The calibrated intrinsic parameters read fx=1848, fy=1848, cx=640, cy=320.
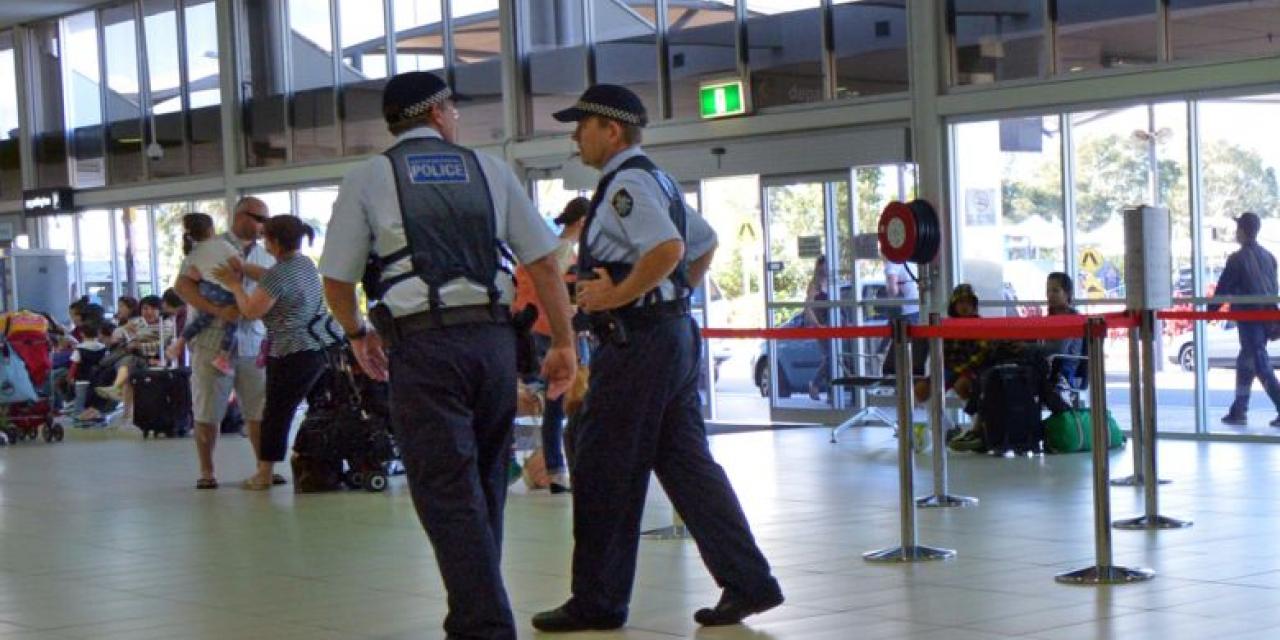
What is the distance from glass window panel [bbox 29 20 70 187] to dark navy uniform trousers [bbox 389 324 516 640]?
69.9ft

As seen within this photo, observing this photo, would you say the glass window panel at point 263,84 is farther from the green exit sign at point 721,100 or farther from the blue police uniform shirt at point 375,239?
the blue police uniform shirt at point 375,239

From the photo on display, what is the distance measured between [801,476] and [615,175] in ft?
16.9

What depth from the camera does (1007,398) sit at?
36.6 ft

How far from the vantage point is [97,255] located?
80.9 ft

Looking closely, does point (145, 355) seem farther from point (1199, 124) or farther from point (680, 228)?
point (680, 228)

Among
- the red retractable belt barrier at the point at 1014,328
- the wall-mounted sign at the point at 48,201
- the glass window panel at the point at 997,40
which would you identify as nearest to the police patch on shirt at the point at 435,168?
the red retractable belt barrier at the point at 1014,328

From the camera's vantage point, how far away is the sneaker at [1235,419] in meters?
12.6

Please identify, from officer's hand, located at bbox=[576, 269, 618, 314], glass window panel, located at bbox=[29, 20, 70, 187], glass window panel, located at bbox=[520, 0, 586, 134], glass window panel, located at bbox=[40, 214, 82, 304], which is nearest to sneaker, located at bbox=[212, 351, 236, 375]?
officer's hand, located at bbox=[576, 269, 618, 314]

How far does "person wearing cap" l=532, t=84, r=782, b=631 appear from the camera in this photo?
5.15 m

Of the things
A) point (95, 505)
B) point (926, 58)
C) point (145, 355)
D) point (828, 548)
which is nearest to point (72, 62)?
point (145, 355)

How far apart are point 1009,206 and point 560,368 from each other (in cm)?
947

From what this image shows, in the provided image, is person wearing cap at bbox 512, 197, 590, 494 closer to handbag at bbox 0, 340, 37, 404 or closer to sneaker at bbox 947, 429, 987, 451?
sneaker at bbox 947, 429, 987, 451

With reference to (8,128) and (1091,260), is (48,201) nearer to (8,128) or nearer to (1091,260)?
(8,128)

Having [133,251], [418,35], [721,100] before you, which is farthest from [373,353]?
[133,251]
